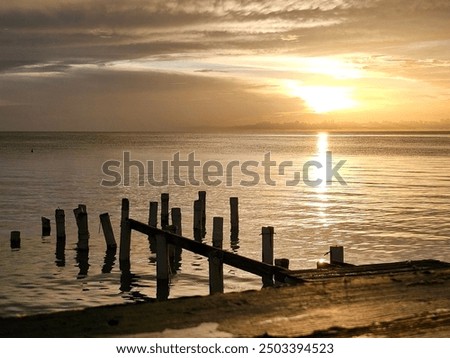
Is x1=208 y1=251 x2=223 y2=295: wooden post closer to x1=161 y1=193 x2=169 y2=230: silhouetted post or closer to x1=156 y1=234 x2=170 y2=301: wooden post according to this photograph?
x1=156 y1=234 x2=170 y2=301: wooden post

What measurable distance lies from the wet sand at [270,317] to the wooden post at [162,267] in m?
8.19

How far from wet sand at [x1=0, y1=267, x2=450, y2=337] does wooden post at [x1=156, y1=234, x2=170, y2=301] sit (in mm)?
8185

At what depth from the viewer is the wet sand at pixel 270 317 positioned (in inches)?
279

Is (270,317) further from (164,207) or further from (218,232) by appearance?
(164,207)

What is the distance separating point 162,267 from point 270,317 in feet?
33.0

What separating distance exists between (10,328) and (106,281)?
12.8 metres

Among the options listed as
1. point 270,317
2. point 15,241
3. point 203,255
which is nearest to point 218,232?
point 203,255

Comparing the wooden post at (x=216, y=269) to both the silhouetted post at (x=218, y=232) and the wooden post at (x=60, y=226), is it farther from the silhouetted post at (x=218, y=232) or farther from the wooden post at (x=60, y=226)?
the wooden post at (x=60, y=226)

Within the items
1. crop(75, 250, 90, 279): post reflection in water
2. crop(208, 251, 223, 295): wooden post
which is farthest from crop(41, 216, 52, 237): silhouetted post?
crop(208, 251, 223, 295): wooden post

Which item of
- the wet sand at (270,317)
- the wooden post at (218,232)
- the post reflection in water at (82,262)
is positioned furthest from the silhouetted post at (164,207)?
the wet sand at (270,317)

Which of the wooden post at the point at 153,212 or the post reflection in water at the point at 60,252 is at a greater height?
the wooden post at the point at 153,212

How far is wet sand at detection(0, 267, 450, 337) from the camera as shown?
23.2 ft
